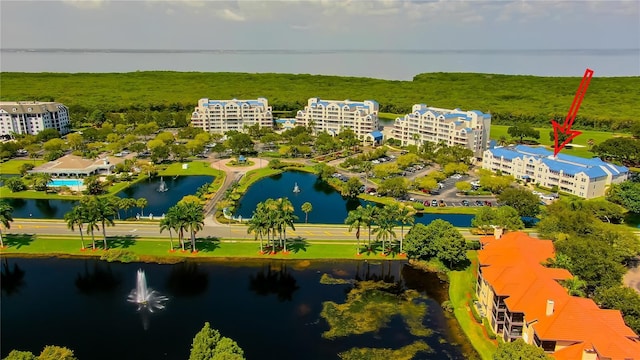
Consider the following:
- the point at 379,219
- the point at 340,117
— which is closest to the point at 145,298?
the point at 379,219

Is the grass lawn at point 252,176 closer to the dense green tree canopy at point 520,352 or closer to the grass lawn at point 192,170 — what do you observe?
the grass lawn at point 192,170

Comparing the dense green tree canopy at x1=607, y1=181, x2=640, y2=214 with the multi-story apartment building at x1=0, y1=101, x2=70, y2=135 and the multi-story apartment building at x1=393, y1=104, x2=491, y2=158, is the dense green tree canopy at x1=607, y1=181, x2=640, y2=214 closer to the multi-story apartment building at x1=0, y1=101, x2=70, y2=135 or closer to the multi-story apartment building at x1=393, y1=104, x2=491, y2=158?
the multi-story apartment building at x1=393, y1=104, x2=491, y2=158

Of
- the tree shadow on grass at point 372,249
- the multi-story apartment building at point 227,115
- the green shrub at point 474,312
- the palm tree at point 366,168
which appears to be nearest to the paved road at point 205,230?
the tree shadow on grass at point 372,249

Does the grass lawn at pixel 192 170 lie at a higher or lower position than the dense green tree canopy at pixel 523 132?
lower

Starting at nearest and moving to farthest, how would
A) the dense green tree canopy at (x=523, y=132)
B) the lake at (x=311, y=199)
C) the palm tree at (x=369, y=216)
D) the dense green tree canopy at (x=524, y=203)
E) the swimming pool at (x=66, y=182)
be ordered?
the palm tree at (x=369, y=216) < the dense green tree canopy at (x=524, y=203) < the lake at (x=311, y=199) < the swimming pool at (x=66, y=182) < the dense green tree canopy at (x=523, y=132)

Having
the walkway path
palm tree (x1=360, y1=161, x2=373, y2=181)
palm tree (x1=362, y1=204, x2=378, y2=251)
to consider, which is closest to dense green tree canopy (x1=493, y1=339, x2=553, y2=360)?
palm tree (x1=362, y1=204, x2=378, y2=251)

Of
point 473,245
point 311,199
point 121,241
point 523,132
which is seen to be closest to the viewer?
point 473,245

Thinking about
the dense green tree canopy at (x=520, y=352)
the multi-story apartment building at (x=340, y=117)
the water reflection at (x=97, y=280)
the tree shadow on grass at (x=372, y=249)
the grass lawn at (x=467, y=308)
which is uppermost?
the multi-story apartment building at (x=340, y=117)

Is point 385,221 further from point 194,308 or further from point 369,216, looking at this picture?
point 194,308
